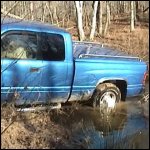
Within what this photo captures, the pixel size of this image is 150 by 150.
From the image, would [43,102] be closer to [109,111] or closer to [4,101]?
[4,101]

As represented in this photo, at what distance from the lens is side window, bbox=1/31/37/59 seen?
7.38 m

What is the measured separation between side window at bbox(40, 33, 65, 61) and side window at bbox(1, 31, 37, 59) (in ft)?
0.64

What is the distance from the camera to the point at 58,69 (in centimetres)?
805

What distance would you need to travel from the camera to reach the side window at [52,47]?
312 inches

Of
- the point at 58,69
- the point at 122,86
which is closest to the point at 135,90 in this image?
the point at 122,86

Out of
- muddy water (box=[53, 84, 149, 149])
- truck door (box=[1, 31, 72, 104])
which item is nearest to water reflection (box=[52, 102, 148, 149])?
muddy water (box=[53, 84, 149, 149])

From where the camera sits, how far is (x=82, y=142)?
6996mm

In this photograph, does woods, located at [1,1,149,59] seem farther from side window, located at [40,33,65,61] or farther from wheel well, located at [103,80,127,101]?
wheel well, located at [103,80,127,101]

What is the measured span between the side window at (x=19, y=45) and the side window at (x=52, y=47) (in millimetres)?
196

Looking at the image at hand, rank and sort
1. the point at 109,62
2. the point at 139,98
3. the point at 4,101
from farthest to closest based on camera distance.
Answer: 1. the point at 139,98
2. the point at 109,62
3. the point at 4,101

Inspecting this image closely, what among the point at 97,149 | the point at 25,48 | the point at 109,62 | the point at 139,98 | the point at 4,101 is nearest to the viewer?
the point at 97,149

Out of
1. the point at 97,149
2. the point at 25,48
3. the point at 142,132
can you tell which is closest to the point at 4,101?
the point at 25,48

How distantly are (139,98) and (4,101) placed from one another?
4176 mm

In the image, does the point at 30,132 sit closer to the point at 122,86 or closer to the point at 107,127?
the point at 107,127
